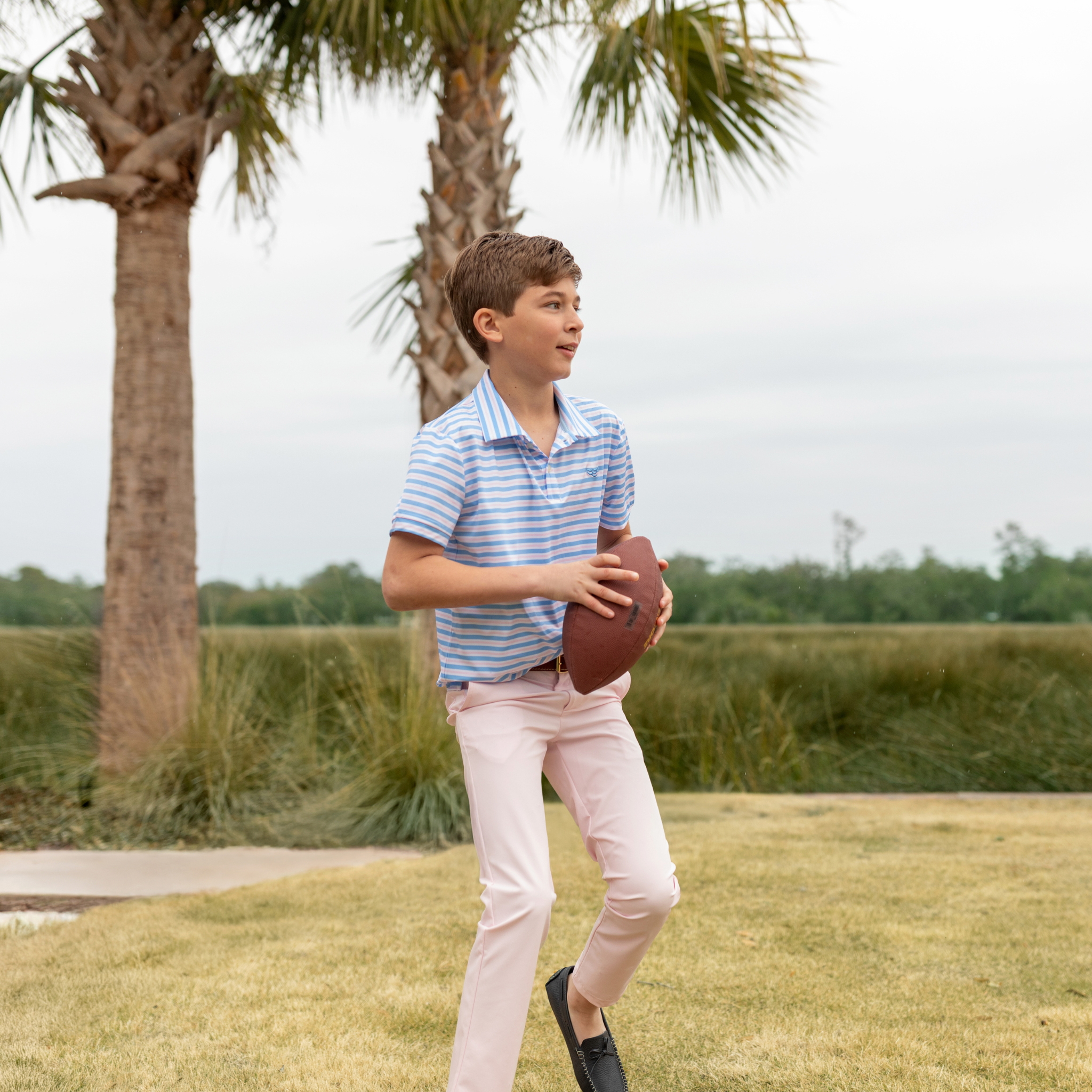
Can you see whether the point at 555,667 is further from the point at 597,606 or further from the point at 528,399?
the point at 528,399

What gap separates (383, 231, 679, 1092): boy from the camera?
2080mm

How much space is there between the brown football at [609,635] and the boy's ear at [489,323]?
0.55m

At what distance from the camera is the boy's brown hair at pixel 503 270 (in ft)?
7.45

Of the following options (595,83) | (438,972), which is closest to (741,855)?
(438,972)

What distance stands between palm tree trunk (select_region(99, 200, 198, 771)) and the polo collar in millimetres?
5102

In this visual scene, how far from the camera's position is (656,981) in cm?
340

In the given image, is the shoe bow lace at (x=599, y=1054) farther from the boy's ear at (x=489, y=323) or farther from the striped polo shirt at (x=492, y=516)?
the boy's ear at (x=489, y=323)

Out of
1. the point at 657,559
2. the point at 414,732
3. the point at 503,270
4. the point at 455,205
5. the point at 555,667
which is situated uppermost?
the point at 455,205

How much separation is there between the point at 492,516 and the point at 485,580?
0.64ft

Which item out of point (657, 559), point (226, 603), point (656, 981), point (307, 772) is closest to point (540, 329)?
point (657, 559)

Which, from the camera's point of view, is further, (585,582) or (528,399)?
(528,399)

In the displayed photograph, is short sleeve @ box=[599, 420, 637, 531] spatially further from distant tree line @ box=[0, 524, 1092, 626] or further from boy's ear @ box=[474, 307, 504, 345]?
distant tree line @ box=[0, 524, 1092, 626]

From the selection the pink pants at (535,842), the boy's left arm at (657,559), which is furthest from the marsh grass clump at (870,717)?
the pink pants at (535,842)

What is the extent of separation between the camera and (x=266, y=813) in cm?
647
